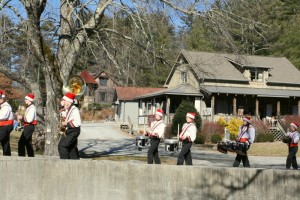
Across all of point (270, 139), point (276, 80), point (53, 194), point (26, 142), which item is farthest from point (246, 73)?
point (53, 194)

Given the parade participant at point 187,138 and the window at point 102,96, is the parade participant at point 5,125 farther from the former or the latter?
the window at point 102,96

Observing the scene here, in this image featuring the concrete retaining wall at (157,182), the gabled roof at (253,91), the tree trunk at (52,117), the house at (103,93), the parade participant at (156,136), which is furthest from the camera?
the house at (103,93)

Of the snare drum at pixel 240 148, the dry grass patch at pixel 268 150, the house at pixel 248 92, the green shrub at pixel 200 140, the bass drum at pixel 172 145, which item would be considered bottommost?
the dry grass patch at pixel 268 150

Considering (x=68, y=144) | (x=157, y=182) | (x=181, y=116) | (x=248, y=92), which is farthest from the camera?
(x=248, y=92)

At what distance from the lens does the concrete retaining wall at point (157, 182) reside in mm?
7883

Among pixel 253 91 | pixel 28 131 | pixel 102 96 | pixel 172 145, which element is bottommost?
pixel 172 145

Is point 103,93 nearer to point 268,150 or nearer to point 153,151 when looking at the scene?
point 268,150

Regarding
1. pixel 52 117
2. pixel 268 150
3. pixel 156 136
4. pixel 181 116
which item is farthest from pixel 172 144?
pixel 181 116

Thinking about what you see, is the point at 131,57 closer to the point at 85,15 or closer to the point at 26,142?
the point at 85,15

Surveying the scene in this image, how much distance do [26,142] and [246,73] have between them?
113 ft

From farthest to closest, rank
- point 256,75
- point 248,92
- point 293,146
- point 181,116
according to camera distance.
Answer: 1. point 256,75
2. point 248,92
3. point 181,116
4. point 293,146

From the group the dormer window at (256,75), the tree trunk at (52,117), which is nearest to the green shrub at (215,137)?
the dormer window at (256,75)

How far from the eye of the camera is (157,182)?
26.0ft

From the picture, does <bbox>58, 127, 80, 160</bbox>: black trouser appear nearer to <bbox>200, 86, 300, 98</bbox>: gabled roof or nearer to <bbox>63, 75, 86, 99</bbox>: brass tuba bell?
<bbox>63, 75, 86, 99</bbox>: brass tuba bell
